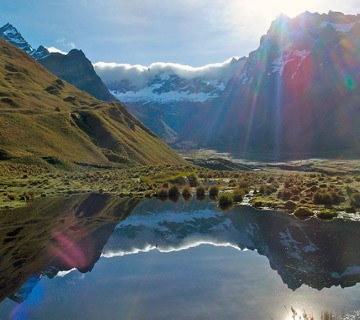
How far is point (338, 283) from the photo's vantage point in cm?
2211

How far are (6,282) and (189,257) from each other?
465 inches

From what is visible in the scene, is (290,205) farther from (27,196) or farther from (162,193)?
(27,196)

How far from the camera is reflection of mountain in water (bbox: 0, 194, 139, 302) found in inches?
987

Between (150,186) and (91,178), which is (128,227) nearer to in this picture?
(150,186)

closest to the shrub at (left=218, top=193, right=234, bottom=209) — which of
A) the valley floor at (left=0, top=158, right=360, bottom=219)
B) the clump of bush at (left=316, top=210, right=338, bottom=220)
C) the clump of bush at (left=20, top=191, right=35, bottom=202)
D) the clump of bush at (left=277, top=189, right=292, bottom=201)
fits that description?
the valley floor at (left=0, top=158, right=360, bottom=219)

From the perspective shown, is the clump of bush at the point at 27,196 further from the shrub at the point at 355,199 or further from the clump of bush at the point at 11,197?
the shrub at the point at 355,199

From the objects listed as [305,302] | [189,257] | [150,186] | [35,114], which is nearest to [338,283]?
[305,302]

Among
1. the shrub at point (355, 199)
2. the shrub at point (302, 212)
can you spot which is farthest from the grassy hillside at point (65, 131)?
the shrub at point (355, 199)

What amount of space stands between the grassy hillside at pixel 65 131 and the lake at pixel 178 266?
72.5m

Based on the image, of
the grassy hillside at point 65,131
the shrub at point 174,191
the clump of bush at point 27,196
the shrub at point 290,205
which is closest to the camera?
the shrub at point 290,205

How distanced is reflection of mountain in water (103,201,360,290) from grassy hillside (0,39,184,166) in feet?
233

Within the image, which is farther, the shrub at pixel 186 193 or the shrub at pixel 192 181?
the shrub at pixel 192 181

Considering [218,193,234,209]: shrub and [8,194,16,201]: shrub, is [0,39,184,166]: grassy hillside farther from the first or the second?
[218,193,234,209]: shrub

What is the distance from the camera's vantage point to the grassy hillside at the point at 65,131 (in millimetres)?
115438
